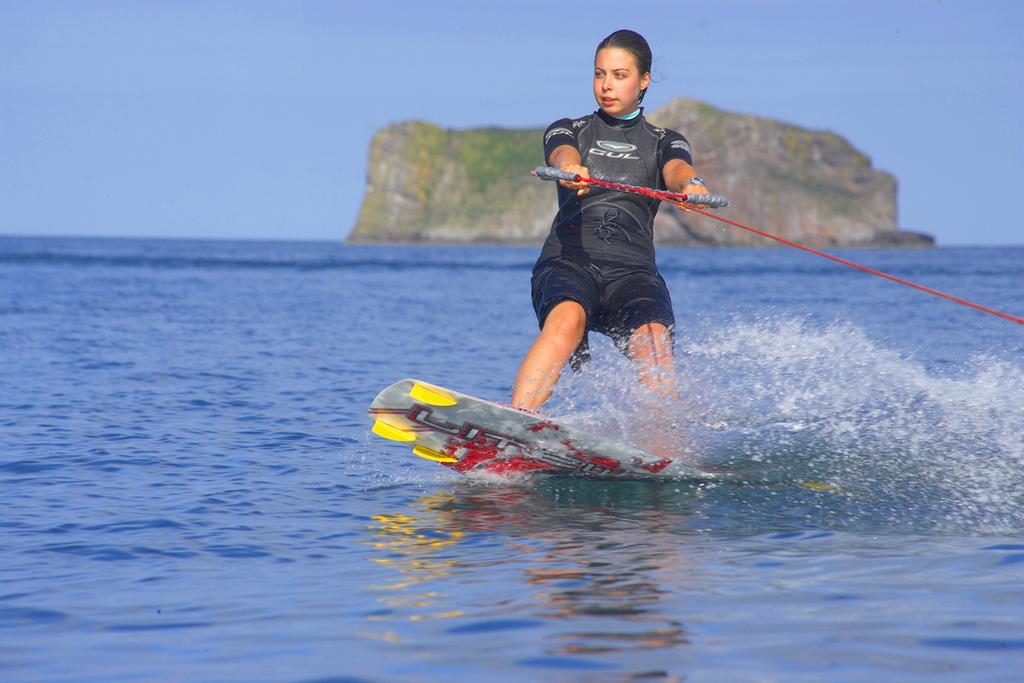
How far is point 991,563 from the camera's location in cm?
456

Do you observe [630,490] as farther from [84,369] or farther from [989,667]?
[84,369]

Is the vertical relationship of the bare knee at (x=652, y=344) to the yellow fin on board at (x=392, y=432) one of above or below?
above

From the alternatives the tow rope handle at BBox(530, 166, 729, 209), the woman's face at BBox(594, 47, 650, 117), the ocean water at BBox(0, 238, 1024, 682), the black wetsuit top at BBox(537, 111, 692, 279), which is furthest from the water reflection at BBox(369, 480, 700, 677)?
the woman's face at BBox(594, 47, 650, 117)

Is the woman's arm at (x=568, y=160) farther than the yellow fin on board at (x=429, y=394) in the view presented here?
No

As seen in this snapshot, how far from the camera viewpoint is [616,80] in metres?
6.16

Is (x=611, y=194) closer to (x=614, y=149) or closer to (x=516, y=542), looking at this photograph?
(x=614, y=149)

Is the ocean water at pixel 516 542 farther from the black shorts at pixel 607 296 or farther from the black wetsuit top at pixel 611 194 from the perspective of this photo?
the black wetsuit top at pixel 611 194

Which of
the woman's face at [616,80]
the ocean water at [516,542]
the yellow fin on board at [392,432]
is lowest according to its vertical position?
the ocean water at [516,542]

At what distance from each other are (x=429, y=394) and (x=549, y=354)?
0.64 meters

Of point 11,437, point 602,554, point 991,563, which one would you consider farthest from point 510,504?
point 11,437

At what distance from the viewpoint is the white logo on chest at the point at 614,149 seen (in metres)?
6.33

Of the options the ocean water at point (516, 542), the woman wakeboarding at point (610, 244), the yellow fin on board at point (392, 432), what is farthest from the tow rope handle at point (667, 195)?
the yellow fin on board at point (392, 432)

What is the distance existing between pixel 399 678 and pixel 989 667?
5.49 ft

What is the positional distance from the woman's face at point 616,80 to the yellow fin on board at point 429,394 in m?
1.75
